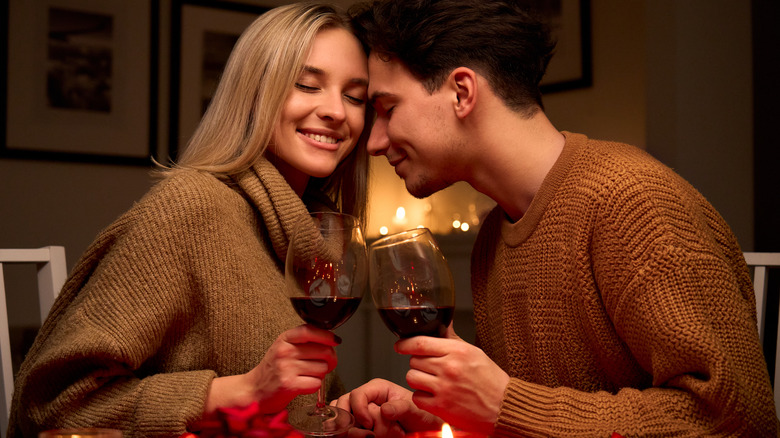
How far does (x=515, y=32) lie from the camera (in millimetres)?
1536

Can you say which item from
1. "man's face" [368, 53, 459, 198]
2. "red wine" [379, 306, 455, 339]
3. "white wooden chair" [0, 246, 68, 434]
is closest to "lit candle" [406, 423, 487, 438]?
"red wine" [379, 306, 455, 339]

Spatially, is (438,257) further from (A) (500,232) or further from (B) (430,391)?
(A) (500,232)

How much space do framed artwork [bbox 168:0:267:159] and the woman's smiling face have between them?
205cm

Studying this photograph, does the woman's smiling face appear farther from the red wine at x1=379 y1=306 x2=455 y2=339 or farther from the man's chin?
the red wine at x1=379 y1=306 x2=455 y2=339

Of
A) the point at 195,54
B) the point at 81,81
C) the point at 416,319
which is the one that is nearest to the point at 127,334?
the point at 416,319

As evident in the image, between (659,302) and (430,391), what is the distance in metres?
0.38

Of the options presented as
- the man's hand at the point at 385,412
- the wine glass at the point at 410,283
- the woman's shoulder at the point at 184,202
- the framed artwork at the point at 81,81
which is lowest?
the man's hand at the point at 385,412

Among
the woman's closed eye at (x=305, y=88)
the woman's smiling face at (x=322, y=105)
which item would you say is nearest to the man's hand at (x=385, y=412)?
the woman's smiling face at (x=322, y=105)

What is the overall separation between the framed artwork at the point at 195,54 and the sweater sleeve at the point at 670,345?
9.44 ft

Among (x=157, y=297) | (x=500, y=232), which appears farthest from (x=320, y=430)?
(x=500, y=232)

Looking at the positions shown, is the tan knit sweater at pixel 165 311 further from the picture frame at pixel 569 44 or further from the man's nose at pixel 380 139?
the picture frame at pixel 569 44

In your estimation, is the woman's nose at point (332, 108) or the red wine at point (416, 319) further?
the woman's nose at point (332, 108)

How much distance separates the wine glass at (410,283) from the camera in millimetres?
976

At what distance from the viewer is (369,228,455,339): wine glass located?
3.20ft
